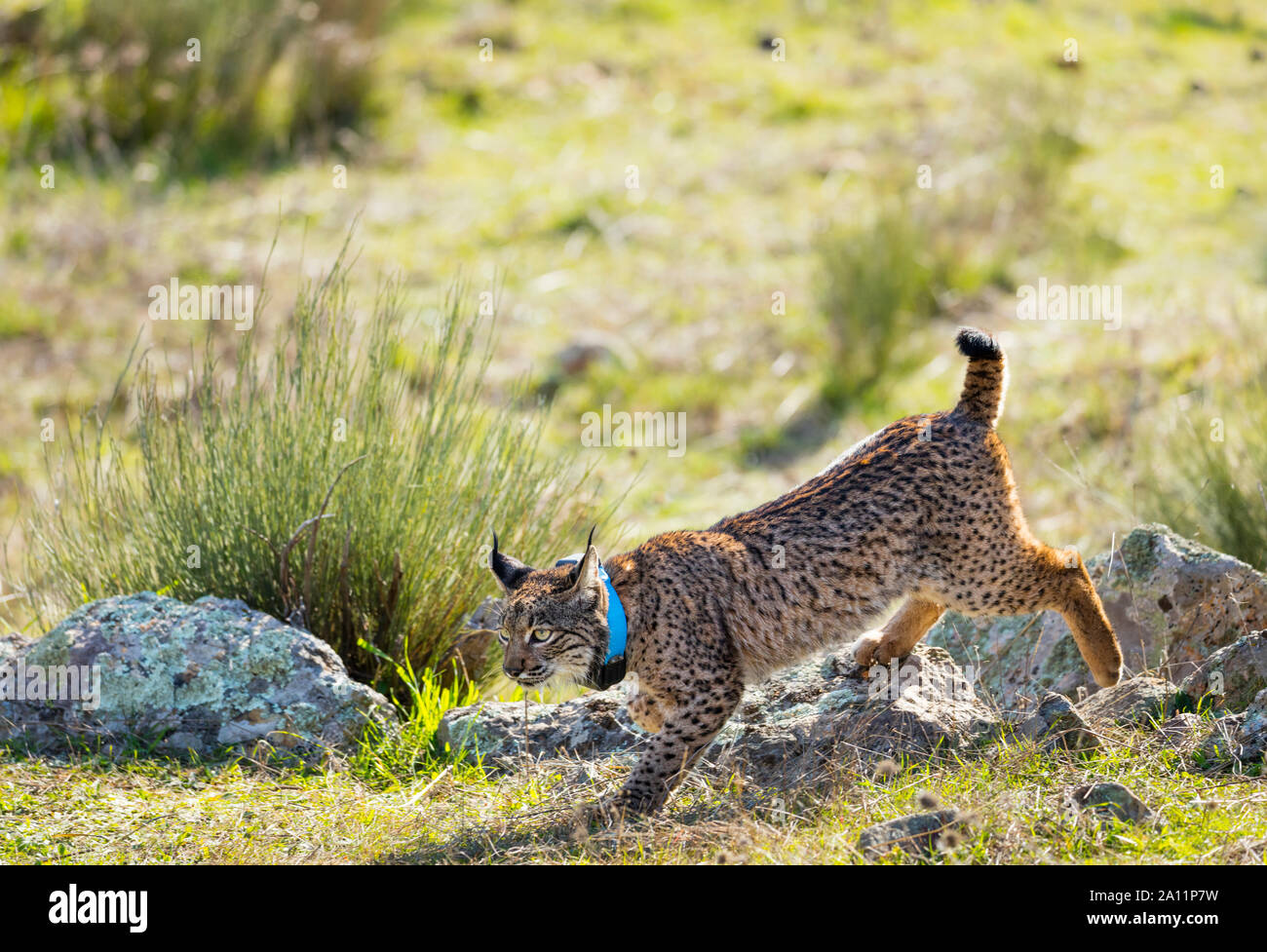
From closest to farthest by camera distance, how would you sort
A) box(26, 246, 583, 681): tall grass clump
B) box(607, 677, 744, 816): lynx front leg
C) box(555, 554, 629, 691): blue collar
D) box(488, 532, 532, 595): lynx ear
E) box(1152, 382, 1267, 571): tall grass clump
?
box(607, 677, 744, 816): lynx front leg, box(555, 554, 629, 691): blue collar, box(488, 532, 532, 595): lynx ear, box(26, 246, 583, 681): tall grass clump, box(1152, 382, 1267, 571): tall grass clump

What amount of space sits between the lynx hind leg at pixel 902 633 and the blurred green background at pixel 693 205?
264 centimetres

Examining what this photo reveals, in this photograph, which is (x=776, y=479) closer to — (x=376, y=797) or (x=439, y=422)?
(x=439, y=422)

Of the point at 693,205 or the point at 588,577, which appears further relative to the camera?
the point at 693,205

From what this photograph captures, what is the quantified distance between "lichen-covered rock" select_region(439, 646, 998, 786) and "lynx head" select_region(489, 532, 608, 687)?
0.40 m

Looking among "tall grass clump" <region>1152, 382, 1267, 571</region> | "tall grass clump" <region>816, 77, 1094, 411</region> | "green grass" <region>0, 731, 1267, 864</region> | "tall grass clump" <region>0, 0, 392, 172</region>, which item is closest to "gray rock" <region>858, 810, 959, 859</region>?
"green grass" <region>0, 731, 1267, 864</region>

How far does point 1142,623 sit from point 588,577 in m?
2.27

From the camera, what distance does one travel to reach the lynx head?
4.66m

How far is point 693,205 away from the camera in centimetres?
1298

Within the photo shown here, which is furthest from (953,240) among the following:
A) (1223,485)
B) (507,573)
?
(507,573)

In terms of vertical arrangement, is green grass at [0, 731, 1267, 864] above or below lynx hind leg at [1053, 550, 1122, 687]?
below

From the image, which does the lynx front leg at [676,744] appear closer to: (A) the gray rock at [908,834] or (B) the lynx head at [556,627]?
(B) the lynx head at [556,627]

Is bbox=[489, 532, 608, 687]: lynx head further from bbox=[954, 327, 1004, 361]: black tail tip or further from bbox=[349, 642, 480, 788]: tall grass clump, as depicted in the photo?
bbox=[954, 327, 1004, 361]: black tail tip

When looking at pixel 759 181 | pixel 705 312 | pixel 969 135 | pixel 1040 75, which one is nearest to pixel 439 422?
pixel 705 312

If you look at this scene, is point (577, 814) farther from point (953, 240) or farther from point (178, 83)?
point (178, 83)
